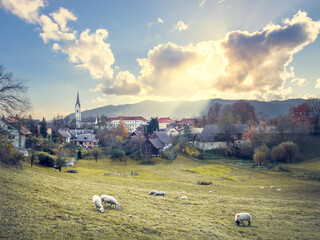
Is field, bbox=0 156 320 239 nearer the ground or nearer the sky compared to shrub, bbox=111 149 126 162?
nearer the sky

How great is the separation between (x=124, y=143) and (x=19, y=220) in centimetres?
7499

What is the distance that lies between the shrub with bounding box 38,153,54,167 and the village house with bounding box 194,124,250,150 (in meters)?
57.2

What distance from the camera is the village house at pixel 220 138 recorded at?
8388 centimetres

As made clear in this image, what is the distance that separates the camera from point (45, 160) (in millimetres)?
42094

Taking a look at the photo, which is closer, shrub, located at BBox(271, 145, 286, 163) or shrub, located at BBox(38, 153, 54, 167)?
shrub, located at BBox(38, 153, 54, 167)

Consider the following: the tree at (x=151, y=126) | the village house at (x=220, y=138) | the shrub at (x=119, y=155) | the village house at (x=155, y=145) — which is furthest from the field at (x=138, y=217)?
the tree at (x=151, y=126)

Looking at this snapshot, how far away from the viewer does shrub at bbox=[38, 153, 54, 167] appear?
4184 centimetres

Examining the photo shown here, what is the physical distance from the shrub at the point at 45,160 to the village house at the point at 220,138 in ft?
188

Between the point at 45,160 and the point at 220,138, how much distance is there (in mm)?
67113

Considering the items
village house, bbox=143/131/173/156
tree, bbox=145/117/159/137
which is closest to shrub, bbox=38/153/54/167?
village house, bbox=143/131/173/156

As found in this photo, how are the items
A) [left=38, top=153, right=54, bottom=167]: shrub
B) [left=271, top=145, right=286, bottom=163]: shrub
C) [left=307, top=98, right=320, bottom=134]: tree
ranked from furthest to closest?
[left=307, top=98, right=320, bottom=134]: tree
[left=271, top=145, right=286, bottom=163]: shrub
[left=38, top=153, right=54, bottom=167]: shrub

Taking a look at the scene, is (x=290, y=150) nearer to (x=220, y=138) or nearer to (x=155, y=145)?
(x=220, y=138)

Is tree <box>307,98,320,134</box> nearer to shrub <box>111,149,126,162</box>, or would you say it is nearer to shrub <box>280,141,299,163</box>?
shrub <box>280,141,299,163</box>

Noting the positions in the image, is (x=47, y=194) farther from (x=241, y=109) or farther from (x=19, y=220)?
(x=241, y=109)
